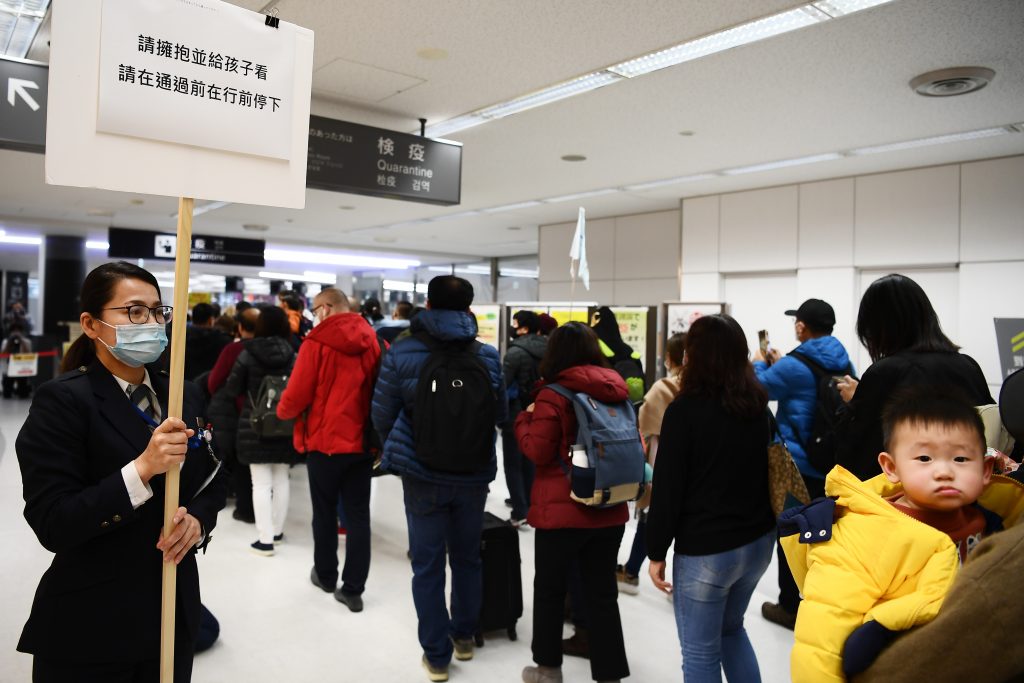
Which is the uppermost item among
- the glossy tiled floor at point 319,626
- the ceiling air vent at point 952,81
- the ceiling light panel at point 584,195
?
the ceiling light panel at point 584,195

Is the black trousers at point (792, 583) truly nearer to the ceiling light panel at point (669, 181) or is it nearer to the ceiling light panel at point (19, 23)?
the ceiling light panel at point (669, 181)

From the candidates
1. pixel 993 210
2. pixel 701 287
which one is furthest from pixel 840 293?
pixel 701 287

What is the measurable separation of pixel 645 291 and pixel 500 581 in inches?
250

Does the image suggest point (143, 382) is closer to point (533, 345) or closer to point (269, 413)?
point (269, 413)

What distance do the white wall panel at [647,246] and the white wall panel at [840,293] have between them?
198cm

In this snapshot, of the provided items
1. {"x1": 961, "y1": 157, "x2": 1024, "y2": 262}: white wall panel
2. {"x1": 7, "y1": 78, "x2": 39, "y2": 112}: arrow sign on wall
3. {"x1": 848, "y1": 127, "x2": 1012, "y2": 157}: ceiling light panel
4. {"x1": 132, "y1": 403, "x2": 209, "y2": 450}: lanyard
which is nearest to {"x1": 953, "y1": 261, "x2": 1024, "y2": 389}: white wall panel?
{"x1": 961, "y1": 157, "x2": 1024, "y2": 262}: white wall panel

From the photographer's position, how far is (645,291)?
892 cm

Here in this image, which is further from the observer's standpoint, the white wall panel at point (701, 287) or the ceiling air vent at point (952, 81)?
the white wall panel at point (701, 287)

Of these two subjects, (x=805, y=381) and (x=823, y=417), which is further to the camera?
(x=805, y=381)

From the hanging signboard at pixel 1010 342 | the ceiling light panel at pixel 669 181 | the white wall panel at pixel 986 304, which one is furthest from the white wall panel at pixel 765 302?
the hanging signboard at pixel 1010 342

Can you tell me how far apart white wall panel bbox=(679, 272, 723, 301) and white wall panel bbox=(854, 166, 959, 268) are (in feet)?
4.87

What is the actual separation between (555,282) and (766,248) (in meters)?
3.79

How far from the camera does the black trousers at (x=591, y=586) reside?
2484 millimetres

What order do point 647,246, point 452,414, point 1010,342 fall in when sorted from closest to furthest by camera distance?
point 452,414
point 1010,342
point 647,246
